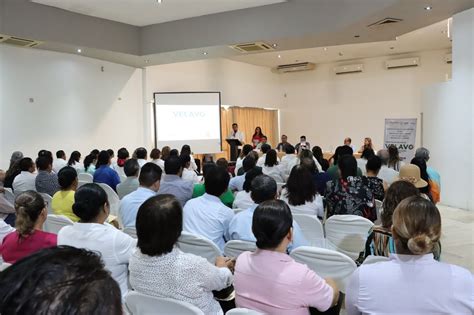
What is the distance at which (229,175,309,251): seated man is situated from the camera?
2.74 meters

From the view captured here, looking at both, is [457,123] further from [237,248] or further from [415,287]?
[415,287]

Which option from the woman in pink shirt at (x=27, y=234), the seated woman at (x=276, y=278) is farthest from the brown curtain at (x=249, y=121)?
the seated woman at (x=276, y=278)

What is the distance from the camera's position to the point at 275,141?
16.5 m

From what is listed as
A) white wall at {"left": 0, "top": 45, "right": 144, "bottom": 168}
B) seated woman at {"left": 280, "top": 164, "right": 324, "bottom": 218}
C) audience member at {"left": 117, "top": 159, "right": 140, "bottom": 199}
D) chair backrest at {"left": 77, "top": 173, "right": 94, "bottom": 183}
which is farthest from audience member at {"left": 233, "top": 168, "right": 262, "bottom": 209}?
white wall at {"left": 0, "top": 45, "right": 144, "bottom": 168}

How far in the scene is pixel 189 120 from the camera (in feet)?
39.4

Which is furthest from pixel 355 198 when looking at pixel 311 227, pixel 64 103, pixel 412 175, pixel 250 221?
pixel 64 103

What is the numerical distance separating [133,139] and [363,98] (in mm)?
8197

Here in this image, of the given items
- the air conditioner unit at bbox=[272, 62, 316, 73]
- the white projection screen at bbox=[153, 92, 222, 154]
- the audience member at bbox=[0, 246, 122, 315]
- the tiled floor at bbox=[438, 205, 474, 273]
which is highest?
the air conditioner unit at bbox=[272, 62, 316, 73]

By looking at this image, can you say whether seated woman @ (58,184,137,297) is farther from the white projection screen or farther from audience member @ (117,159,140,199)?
the white projection screen

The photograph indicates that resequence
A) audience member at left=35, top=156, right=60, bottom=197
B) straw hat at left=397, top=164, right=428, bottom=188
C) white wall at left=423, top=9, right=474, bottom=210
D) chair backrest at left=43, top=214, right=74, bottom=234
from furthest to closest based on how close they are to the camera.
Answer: white wall at left=423, top=9, right=474, bottom=210
audience member at left=35, top=156, right=60, bottom=197
straw hat at left=397, top=164, right=428, bottom=188
chair backrest at left=43, top=214, right=74, bottom=234

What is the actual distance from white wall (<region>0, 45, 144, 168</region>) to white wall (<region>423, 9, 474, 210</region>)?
25.7ft

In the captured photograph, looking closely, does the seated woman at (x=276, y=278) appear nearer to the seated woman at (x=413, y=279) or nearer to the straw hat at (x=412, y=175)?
the seated woman at (x=413, y=279)

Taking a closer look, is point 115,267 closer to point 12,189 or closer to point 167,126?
point 12,189

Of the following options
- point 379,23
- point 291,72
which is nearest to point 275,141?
point 291,72
